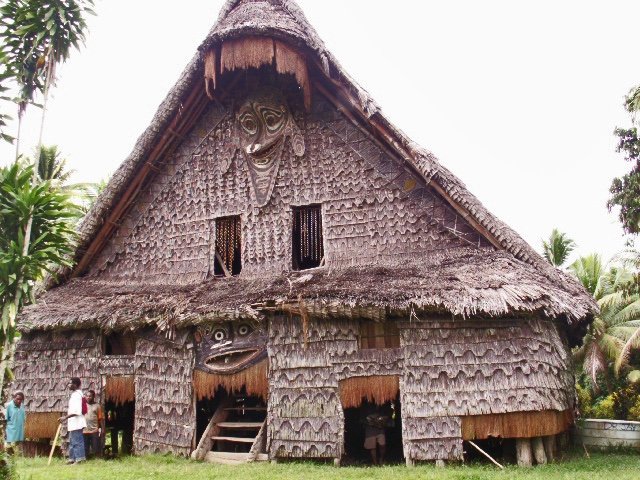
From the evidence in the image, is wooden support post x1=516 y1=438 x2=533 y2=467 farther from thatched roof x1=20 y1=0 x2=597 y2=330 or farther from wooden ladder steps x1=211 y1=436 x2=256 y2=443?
wooden ladder steps x1=211 y1=436 x2=256 y2=443

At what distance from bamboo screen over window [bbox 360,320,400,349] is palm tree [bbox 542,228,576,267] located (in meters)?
17.1

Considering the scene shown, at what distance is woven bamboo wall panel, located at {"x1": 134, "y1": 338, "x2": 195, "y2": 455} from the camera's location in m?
11.4

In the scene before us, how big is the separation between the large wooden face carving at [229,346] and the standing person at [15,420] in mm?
3746

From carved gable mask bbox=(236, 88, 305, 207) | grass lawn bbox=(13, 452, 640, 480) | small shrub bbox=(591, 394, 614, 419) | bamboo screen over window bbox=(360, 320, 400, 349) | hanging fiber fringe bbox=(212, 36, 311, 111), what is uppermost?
hanging fiber fringe bbox=(212, 36, 311, 111)

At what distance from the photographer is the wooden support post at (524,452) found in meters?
9.71

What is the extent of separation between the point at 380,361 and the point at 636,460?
16.4 feet

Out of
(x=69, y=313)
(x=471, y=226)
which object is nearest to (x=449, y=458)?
(x=471, y=226)

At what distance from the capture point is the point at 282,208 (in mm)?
12367

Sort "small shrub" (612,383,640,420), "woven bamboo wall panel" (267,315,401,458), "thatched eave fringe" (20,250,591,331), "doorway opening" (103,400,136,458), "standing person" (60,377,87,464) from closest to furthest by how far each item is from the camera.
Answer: "thatched eave fringe" (20,250,591,331)
"woven bamboo wall panel" (267,315,401,458)
"standing person" (60,377,87,464)
"doorway opening" (103,400,136,458)
"small shrub" (612,383,640,420)

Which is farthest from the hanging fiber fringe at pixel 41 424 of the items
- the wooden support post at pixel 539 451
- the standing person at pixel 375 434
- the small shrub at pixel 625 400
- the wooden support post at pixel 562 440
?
the small shrub at pixel 625 400

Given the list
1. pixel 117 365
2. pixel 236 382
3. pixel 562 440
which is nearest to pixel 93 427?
pixel 117 365

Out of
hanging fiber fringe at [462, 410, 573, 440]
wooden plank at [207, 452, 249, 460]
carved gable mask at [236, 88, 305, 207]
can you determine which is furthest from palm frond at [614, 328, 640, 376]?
wooden plank at [207, 452, 249, 460]

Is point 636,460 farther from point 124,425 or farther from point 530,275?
point 124,425

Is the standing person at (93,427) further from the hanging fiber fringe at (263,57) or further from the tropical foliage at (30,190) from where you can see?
the hanging fiber fringe at (263,57)
